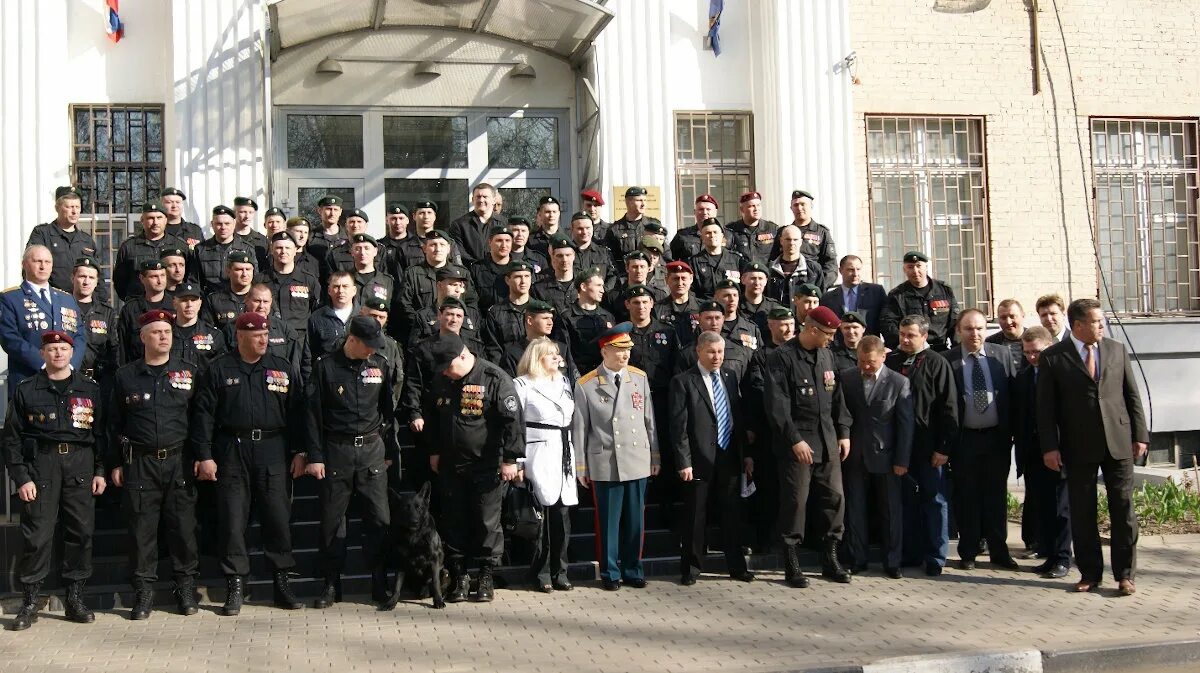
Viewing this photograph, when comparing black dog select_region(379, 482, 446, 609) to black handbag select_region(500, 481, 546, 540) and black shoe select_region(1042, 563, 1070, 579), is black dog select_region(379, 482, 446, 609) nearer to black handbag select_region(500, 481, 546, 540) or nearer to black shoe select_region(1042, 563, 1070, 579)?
black handbag select_region(500, 481, 546, 540)

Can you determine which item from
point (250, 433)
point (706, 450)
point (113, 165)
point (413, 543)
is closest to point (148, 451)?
point (250, 433)

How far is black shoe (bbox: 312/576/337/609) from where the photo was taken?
307 inches

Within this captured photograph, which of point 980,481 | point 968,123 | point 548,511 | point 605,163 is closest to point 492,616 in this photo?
point 548,511

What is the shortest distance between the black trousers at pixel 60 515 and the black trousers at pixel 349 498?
4.99 ft

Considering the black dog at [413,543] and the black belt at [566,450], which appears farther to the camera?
the black belt at [566,450]

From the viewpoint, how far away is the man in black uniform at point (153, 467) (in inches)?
302

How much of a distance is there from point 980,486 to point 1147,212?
25.7ft

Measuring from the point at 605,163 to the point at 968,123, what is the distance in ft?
15.6

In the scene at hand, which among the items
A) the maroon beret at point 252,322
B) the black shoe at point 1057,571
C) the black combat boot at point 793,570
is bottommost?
the black shoe at point 1057,571

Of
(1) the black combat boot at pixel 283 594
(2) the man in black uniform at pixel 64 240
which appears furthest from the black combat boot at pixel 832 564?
(2) the man in black uniform at pixel 64 240

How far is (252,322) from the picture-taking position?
7875mm

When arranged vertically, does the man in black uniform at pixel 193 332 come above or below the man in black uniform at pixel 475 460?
above

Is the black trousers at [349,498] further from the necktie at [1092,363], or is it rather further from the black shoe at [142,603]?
the necktie at [1092,363]

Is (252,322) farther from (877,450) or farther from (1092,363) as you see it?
(1092,363)
